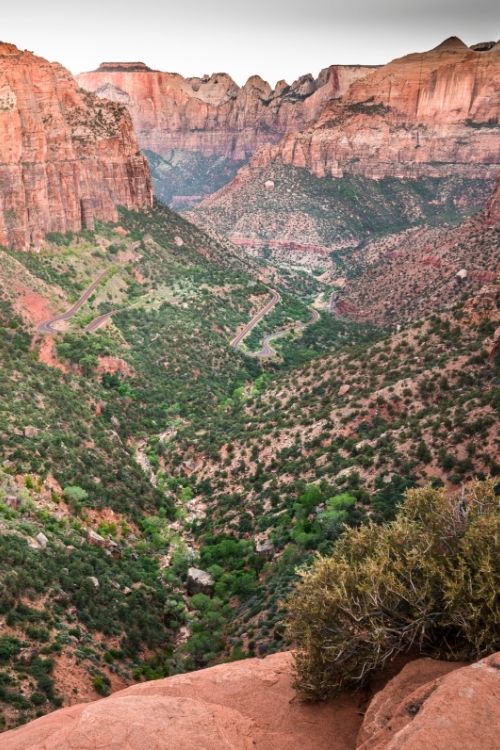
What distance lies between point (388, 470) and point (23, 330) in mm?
42041

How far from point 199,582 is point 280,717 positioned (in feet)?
80.4

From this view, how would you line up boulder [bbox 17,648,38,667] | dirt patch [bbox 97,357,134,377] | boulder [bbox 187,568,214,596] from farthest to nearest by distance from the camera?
dirt patch [bbox 97,357,134,377]
boulder [bbox 187,568,214,596]
boulder [bbox 17,648,38,667]

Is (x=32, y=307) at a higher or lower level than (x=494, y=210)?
lower

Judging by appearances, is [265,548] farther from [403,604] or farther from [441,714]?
[441,714]

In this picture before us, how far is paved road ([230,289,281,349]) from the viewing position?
90131 millimetres

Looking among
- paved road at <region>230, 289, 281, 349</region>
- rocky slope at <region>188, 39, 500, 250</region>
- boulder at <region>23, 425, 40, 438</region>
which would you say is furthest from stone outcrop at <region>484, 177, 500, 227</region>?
rocky slope at <region>188, 39, 500, 250</region>

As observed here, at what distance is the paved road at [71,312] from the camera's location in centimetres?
7238

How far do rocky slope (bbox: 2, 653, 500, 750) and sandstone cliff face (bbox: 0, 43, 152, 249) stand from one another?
225 ft

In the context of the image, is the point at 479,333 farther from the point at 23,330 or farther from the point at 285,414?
the point at 23,330

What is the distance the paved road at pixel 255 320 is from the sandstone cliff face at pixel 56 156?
1004 inches

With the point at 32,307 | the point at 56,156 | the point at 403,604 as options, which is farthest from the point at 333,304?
the point at 403,604

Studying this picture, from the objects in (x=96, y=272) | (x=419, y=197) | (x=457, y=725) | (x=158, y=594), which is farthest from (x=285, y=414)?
(x=419, y=197)

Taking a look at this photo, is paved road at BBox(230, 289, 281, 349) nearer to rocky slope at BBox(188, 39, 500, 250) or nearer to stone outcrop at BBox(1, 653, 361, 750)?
stone outcrop at BBox(1, 653, 361, 750)

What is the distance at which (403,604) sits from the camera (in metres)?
20.7
